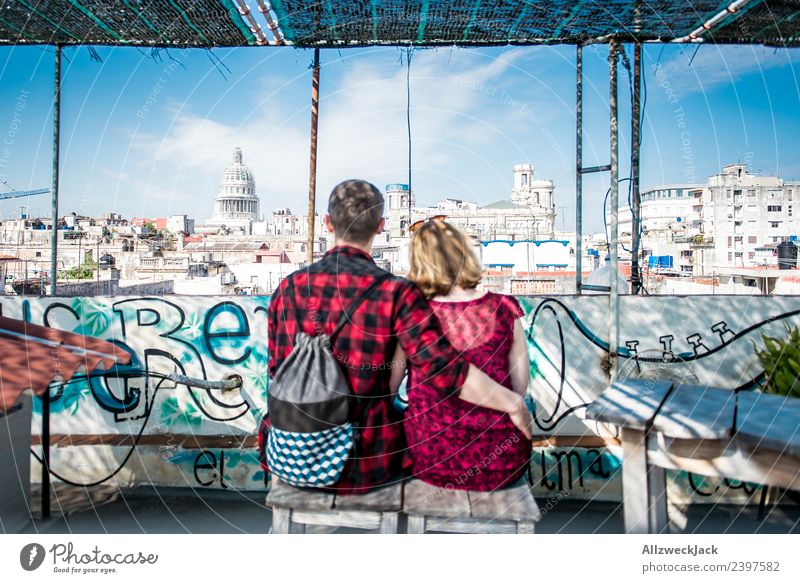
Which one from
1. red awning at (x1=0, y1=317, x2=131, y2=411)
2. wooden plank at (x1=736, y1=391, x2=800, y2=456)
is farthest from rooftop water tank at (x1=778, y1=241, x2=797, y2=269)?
red awning at (x1=0, y1=317, x2=131, y2=411)

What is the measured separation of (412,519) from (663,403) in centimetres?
112

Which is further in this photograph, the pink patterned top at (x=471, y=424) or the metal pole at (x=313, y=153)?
the metal pole at (x=313, y=153)

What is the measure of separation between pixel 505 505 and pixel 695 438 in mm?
756

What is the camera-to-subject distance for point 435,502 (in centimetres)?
189

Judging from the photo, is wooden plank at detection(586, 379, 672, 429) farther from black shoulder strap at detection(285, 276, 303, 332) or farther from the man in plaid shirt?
black shoulder strap at detection(285, 276, 303, 332)

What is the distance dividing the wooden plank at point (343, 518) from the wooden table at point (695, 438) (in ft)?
2.97

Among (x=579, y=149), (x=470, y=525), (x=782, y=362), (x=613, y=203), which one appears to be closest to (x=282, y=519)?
(x=470, y=525)

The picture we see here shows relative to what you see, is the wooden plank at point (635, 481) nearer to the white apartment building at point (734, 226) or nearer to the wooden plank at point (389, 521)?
the wooden plank at point (389, 521)

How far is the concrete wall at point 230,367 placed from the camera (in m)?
3.29

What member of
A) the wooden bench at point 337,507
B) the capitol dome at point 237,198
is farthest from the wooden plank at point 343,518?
the capitol dome at point 237,198

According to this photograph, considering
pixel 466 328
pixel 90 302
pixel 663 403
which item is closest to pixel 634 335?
pixel 663 403

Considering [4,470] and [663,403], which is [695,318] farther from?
[4,470]

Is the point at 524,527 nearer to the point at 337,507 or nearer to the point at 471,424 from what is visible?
the point at 471,424

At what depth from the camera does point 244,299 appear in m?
3.36
